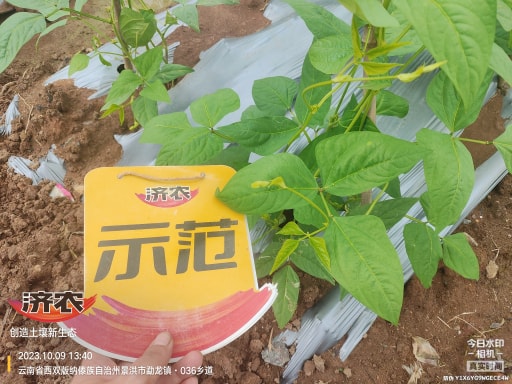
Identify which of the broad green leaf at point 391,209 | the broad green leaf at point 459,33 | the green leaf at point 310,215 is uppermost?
the broad green leaf at point 459,33

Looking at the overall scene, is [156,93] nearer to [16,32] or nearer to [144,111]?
[144,111]

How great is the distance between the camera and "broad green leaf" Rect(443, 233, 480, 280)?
88cm

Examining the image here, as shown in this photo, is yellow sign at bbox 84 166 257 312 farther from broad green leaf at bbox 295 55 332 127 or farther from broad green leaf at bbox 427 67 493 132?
broad green leaf at bbox 427 67 493 132

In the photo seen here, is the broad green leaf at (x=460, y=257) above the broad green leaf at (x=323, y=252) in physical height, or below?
below

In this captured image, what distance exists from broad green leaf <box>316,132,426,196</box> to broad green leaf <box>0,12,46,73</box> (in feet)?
2.27

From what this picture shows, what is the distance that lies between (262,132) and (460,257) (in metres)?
0.52

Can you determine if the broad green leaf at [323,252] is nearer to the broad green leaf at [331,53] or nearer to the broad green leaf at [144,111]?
the broad green leaf at [331,53]

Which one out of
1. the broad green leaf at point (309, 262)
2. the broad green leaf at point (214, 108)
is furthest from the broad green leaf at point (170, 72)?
the broad green leaf at point (309, 262)

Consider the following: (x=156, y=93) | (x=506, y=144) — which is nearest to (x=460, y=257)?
(x=506, y=144)

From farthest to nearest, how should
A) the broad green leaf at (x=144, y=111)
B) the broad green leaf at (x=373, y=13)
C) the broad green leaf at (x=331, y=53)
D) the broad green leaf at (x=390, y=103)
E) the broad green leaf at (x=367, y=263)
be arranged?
the broad green leaf at (x=144, y=111) < the broad green leaf at (x=390, y=103) < the broad green leaf at (x=331, y=53) < the broad green leaf at (x=367, y=263) < the broad green leaf at (x=373, y=13)

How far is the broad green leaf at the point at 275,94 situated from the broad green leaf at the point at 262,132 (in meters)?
0.10

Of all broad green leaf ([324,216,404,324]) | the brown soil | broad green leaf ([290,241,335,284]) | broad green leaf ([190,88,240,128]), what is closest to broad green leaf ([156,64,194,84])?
the brown soil

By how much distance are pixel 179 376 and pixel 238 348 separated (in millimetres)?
268

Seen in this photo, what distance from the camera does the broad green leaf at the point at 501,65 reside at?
1.92ft
